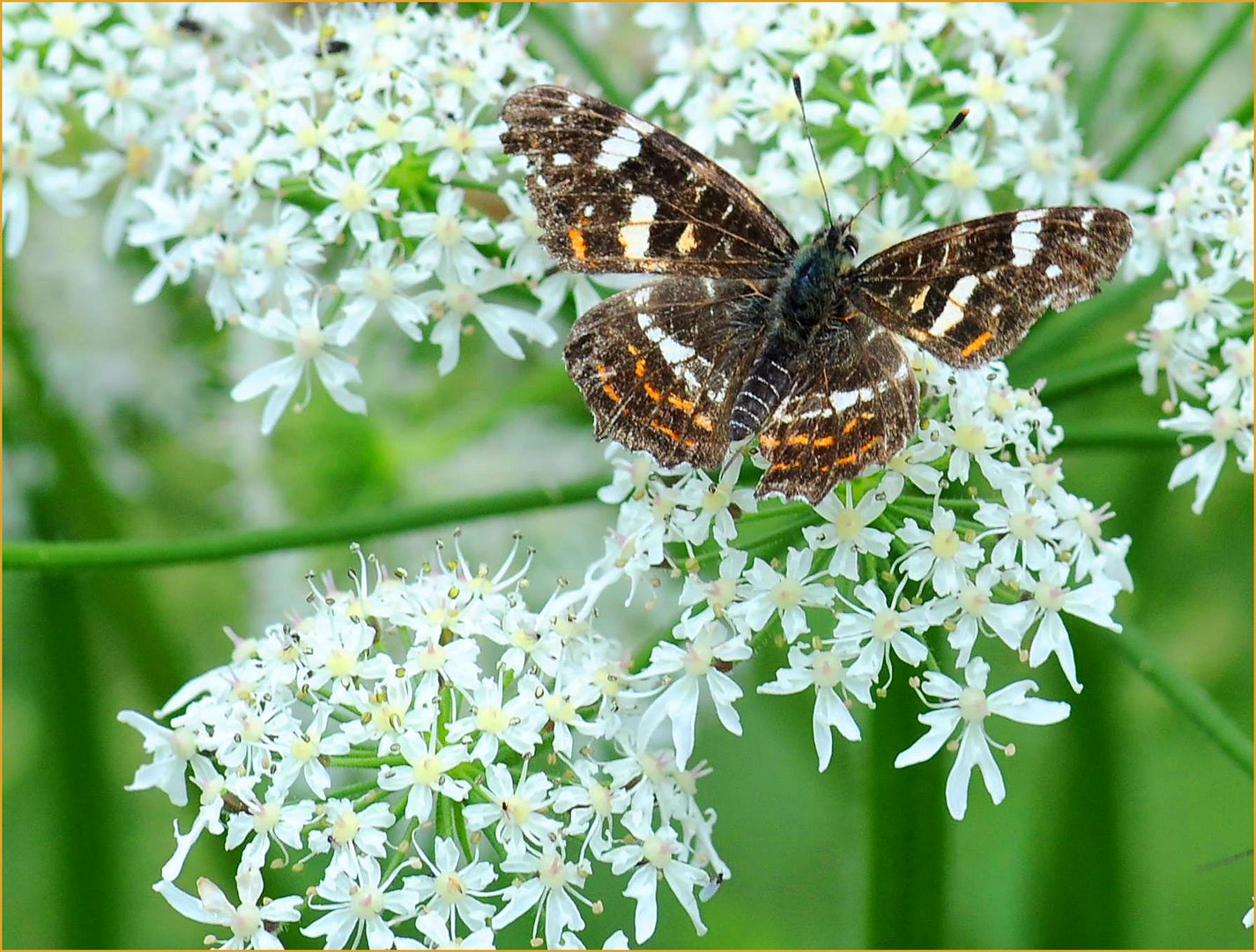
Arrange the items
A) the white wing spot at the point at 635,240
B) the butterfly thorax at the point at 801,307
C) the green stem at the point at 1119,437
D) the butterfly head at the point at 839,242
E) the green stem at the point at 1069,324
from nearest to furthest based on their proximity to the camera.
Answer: the butterfly thorax at the point at 801,307 < the butterfly head at the point at 839,242 < the white wing spot at the point at 635,240 < the green stem at the point at 1119,437 < the green stem at the point at 1069,324

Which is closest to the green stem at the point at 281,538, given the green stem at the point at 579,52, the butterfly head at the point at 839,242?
the butterfly head at the point at 839,242

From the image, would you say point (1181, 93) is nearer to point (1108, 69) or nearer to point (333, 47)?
point (1108, 69)

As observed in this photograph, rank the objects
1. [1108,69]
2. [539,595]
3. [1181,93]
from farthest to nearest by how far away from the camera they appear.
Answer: [539,595] < [1108,69] < [1181,93]

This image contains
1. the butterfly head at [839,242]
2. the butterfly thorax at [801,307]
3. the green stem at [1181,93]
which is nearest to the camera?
the butterfly thorax at [801,307]

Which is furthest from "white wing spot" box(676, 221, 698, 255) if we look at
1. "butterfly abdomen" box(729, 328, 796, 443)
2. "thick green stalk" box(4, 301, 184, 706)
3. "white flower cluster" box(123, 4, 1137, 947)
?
"thick green stalk" box(4, 301, 184, 706)

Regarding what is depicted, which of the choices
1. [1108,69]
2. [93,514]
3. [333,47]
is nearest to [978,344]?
[1108,69]

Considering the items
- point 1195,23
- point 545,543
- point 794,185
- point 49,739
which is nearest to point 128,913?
point 49,739

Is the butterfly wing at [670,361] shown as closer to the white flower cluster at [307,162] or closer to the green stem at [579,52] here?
the white flower cluster at [307,162]
